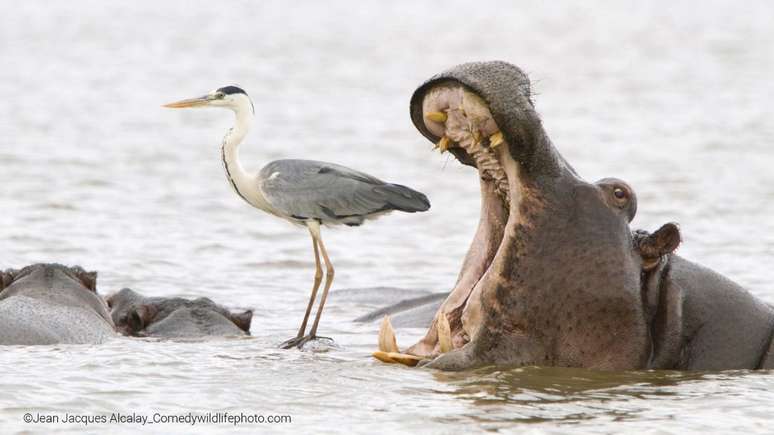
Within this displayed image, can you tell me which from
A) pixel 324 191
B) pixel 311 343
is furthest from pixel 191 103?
pixel 311 343

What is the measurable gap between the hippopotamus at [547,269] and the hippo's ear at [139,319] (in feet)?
7.74

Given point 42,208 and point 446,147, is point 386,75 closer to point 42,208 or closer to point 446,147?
point 42,208

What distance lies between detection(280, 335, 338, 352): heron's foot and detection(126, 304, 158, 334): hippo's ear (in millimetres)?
767

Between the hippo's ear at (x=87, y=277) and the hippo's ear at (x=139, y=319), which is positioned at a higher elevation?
the hippo's ear at (x=87, y=277)

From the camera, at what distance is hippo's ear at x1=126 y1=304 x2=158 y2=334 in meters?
8.00

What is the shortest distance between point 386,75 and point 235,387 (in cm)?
2164

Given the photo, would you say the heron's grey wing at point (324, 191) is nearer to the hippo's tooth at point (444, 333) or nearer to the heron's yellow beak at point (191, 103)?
the heron's yellow beak at point (191, 103)

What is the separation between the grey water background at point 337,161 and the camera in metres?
5.99

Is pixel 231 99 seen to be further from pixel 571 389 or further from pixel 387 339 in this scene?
pixel 571 389

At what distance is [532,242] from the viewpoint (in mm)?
5777

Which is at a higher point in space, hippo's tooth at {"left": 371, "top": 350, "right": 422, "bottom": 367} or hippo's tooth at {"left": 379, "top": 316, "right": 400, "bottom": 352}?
hippo's tooth at {"left": 379, "top": 316, "right": 400, "bottom": 352}

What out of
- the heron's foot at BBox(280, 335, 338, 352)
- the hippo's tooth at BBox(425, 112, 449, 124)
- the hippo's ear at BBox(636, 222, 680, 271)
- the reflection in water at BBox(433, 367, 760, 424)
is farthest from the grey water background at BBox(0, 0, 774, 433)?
the hippo's tooth at BBox(425, 112, 449, 124)

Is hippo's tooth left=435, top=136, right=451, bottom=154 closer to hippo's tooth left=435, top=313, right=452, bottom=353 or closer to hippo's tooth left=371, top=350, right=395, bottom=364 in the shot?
hippo's tooth left=435, top=313, right=452, bottom=353

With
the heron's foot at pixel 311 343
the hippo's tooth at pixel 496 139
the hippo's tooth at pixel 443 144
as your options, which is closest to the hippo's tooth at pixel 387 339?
the hippo's tooth at pixel 443 144
